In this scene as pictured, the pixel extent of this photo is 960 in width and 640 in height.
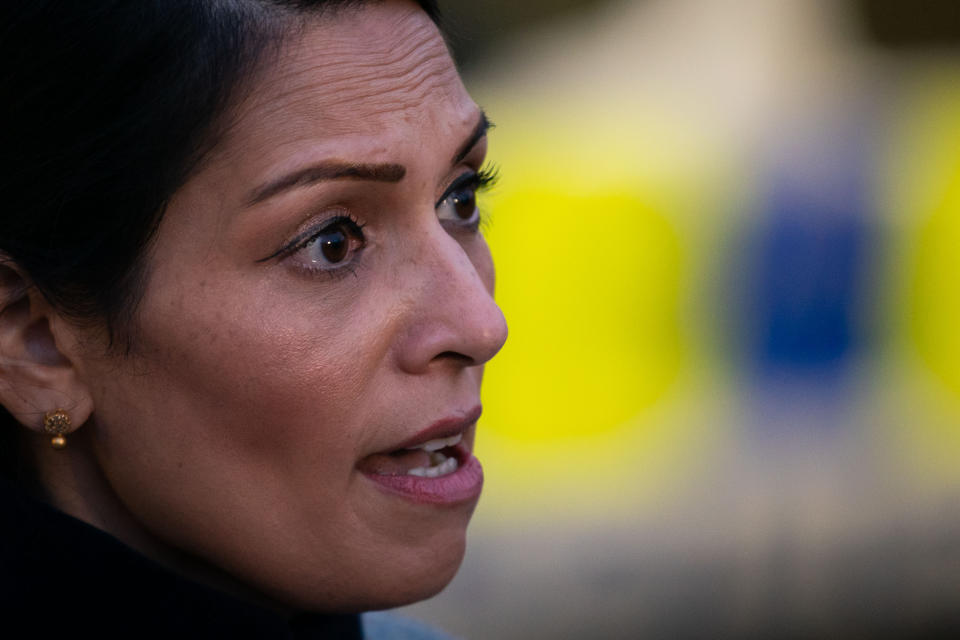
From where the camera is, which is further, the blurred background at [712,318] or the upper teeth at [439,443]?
the blurred background at [712,318]

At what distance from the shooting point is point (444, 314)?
1587 mm

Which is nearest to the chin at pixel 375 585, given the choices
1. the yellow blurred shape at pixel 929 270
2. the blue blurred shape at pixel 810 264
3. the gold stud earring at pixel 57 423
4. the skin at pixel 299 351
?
the skin at pixel 299 351

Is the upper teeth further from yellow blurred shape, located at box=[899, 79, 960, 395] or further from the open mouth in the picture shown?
yellow blurred shape, located at box=[899, 79, 960, 395]

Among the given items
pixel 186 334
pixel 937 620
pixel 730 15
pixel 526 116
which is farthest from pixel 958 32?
pixel 186 334

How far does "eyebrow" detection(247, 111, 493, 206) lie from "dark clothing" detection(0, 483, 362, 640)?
1.72 feet

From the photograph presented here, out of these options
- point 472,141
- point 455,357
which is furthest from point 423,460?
point 472,141

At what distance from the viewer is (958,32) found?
5.15 m

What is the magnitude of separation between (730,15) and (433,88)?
3722 millimetres

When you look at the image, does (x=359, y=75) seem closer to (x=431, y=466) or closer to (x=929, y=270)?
(x=431, y=466)

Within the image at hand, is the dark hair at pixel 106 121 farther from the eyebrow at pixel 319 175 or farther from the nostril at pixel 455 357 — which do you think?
the nostril at pixel 455 357

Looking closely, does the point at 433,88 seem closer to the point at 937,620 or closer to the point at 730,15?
the point at 730,15

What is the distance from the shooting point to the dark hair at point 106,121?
1.43 metres

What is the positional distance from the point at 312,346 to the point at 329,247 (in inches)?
5.7

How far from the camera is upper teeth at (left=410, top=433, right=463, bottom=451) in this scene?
1.62m
